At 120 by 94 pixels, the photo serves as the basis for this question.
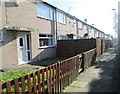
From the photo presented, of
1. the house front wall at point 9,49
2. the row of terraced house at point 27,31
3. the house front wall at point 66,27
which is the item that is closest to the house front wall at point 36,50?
the row of terraced house at point 27,31

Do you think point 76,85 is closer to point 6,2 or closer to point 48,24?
point 6,2

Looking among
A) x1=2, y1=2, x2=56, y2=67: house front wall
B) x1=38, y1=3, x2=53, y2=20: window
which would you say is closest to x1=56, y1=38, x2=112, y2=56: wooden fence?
x1=2, y1=2, x2=56, y2=67: house front wall

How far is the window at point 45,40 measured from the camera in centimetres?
1645

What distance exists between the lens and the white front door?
13.3 m

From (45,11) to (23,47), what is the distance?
5.23 metres

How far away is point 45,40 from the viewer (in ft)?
56.9

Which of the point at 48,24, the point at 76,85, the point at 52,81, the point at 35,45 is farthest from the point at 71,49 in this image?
the point at 52,81

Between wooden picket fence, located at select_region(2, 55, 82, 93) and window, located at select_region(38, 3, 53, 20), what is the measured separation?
991 centimetres

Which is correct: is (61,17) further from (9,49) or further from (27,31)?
(9,49)

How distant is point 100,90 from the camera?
239 inches

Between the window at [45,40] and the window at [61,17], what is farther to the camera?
the window at [61,17]

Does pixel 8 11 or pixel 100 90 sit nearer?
pixel 100 90

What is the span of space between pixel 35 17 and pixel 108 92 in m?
10.9

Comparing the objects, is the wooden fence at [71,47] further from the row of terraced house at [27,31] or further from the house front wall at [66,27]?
the house front wall at [66,27]
